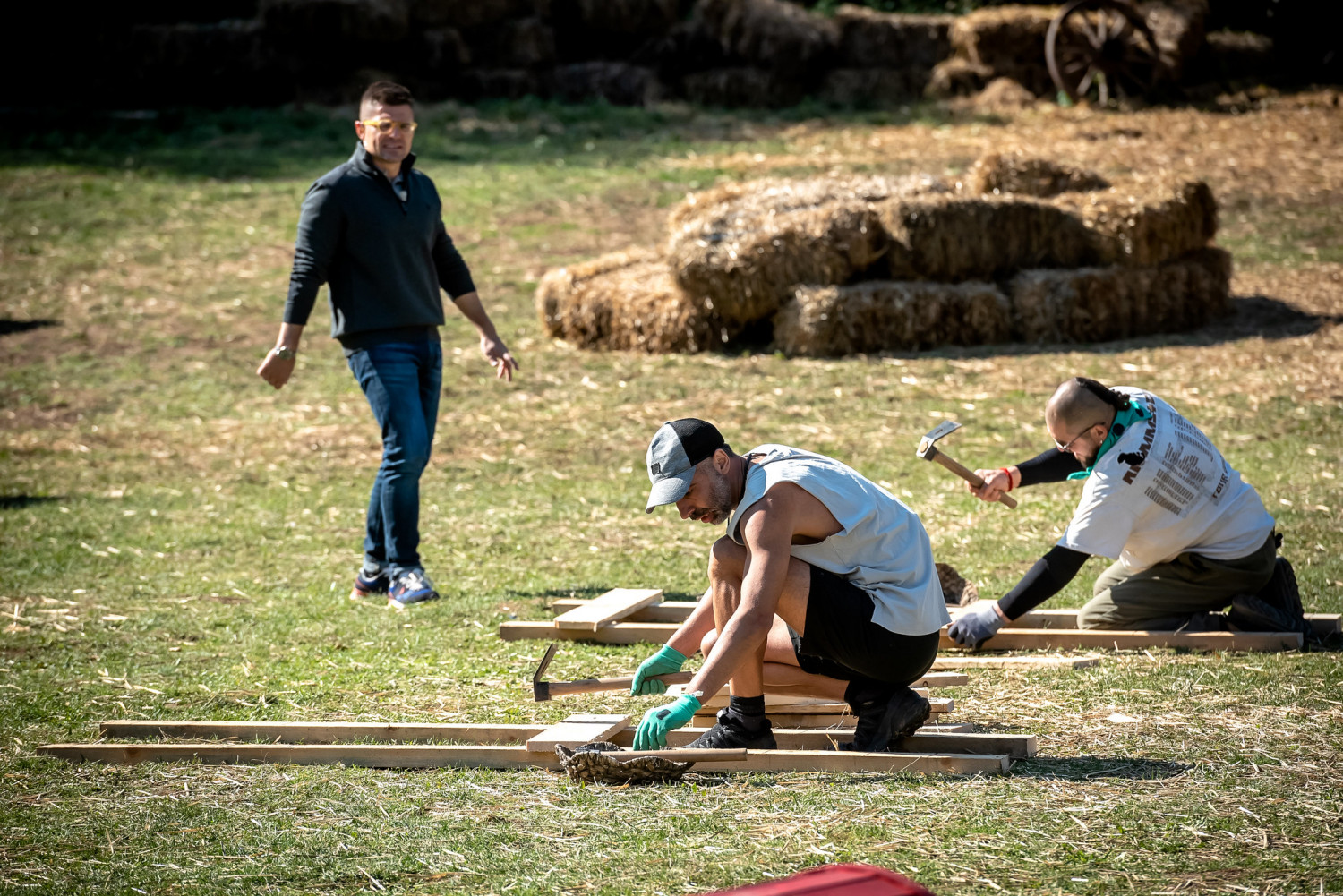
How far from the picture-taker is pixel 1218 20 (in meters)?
21.5

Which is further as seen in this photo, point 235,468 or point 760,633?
point 235,468

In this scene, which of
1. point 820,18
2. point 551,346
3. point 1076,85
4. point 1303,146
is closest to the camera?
point 551,346

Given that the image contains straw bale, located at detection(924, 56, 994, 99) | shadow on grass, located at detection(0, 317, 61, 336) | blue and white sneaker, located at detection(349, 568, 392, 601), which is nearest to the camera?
blue and white sneaker, located at detection(349, 568, 392, 601)

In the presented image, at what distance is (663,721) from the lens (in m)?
3.96

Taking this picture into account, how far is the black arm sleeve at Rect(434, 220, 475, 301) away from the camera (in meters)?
7.10

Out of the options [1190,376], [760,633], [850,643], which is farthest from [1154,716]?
[1190,376]

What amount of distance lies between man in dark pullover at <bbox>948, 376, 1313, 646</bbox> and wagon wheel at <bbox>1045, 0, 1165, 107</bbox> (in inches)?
581

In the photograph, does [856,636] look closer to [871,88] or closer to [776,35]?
[871,88]

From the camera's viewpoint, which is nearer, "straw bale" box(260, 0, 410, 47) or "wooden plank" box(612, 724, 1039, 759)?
"wooden plank" box(612, 724, 1039, 759)

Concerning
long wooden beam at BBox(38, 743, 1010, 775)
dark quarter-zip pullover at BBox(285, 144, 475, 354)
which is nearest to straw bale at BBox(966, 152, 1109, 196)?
dark quarter-zip pullover at BBox(285, 144, 475, 354)

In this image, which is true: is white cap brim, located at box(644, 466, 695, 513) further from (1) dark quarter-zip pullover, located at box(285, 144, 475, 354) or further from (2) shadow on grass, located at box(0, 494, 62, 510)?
(2) shadow on grass, located at box(0, 494, 62, 510)

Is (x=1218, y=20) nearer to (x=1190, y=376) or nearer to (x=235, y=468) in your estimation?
(x=1190, y=376)

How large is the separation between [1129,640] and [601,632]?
2.26m

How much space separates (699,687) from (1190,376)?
7893 mm
